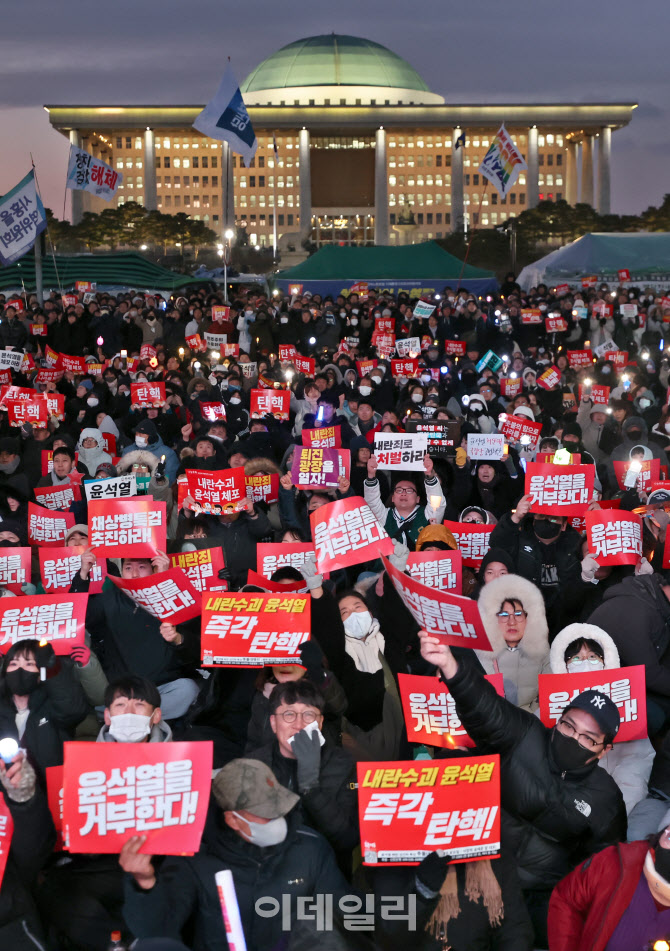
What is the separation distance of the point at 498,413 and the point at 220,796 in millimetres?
7729

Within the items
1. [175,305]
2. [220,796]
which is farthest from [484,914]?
[175,305]

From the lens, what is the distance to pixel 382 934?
11.1 ft

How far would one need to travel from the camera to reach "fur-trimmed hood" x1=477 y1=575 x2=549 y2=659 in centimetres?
469

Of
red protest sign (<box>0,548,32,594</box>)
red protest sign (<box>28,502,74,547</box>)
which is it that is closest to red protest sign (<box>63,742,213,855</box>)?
red protest sign (<box>0,548,32,594</box>)

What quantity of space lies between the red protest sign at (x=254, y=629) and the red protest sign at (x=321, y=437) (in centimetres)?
394

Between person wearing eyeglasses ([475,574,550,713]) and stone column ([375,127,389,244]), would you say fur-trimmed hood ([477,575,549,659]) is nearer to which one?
person wearing eyeglasses ([475,574,550,713])

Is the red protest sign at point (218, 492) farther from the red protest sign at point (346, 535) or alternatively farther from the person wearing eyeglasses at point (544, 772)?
the person wearing eyeglasses at point (544, 772)

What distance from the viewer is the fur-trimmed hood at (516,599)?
4688mm

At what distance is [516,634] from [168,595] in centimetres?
156

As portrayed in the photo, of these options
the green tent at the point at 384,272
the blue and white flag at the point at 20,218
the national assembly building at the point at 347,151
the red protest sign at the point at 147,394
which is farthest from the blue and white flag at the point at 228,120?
the national assembly building at the point at 347,151

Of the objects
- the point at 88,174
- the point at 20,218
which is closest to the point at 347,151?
the point at 88,174

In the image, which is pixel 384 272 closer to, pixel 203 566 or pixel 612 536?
pixel 612 536

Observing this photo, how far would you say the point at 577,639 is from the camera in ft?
14.3

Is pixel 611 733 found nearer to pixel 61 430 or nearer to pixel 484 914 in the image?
pixel 484 914
